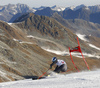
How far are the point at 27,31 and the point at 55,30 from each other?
1174 inches

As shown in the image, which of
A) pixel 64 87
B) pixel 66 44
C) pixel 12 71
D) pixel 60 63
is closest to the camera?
pixel 64 87

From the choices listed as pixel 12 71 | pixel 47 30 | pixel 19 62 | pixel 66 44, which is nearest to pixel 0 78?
pixel 12 71

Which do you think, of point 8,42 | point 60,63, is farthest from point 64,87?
point 8,42

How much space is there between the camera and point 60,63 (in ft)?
64.2

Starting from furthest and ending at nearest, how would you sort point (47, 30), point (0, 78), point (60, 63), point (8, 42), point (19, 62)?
point (47, 30)
point (8, 42)
point (19, 62)
point (0, 78)
point (60, 63)

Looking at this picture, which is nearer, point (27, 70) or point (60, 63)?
point (60, 63)

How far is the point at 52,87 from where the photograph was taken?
10195 mm

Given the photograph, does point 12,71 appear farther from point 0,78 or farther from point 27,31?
point 27,31

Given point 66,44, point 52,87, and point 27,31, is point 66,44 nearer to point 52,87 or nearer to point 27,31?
point 27,31

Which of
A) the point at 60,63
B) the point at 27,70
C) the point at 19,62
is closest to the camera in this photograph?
the point at 60,63

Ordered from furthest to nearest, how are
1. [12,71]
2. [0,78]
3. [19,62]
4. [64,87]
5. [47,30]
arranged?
[47,30], [19,62], [12,71], [0,78], [64,87]

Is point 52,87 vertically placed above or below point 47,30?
above

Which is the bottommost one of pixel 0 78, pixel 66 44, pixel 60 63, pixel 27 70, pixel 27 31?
pixel 66 44

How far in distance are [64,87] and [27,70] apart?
38.1 metres
